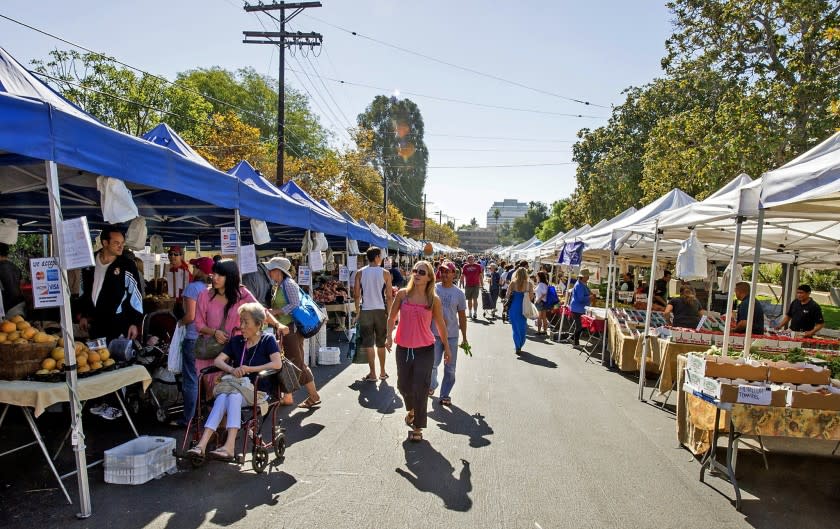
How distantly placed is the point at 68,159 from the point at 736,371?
18.7ft

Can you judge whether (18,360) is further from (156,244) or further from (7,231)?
(156,244)

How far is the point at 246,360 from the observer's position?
4.77 meters

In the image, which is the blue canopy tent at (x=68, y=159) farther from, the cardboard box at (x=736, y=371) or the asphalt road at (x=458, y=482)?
the cardboard box at (x=736, y=371)

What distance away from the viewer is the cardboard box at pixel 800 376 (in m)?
4.78

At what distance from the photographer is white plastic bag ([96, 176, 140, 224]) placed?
4.20 meters

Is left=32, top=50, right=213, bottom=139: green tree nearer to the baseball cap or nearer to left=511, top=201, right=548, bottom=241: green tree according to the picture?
the baseball cap

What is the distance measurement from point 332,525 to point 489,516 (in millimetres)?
1144

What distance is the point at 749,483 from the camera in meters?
4.83

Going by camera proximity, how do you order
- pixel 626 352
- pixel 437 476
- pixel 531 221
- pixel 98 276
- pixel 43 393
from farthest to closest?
pixel 531 221 → pixel 626 352 → pixel 98 276 → pixel 437 476 → pixel 43 393

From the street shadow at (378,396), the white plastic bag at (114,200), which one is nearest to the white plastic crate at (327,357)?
the street shadow at (378,396)

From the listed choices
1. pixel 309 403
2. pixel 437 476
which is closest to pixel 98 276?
pixel 309 403

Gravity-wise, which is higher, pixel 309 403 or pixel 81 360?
pixel 81 360

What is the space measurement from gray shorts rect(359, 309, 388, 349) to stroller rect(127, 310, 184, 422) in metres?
2.80

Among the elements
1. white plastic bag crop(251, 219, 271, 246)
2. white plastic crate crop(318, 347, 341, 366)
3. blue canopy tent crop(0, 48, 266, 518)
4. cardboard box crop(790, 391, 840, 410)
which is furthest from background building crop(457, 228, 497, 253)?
cardboard box crop(790, 391, 840, 410)
